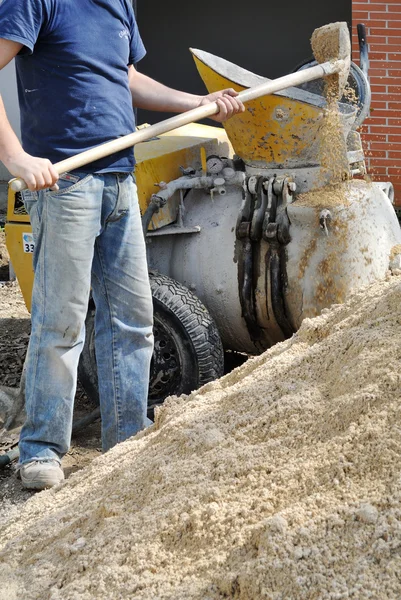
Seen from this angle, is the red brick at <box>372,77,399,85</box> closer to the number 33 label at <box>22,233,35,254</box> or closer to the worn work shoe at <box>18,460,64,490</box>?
the number 33 label at <box>22,233,35,254</box>

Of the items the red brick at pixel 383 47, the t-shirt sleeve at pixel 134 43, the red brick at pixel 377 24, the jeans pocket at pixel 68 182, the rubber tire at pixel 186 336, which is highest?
the red brick at pixel 377 24

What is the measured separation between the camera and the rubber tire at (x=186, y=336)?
400 centimetres

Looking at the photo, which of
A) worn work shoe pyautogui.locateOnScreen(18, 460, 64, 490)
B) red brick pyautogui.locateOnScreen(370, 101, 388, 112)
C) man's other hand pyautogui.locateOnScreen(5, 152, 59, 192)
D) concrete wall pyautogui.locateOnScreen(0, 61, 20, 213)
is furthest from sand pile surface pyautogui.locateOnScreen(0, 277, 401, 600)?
concrete wall pyautogui.locateOnScreen(0, 61, 20, 213)

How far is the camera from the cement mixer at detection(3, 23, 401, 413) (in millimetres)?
3863

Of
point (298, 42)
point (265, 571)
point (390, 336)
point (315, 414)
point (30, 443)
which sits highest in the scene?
point (298, 42)

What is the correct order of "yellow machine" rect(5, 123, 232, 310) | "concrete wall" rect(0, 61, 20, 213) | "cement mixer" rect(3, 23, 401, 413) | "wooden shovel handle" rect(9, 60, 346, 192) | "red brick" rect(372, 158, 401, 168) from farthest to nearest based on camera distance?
1. "concrete wall" rect(0, 61, 20, 213)
2. "red brick" rect(372, 158, 401, 168)
3. "yellow machine" rect(5, 123, 232, 310)
4. "cement mixer" rect(3, 23, 401, 413)
5. "wooden shovel handle" rect(9, 60, 346, 192)

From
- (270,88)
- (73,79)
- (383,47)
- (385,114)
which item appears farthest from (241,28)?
(73,79)

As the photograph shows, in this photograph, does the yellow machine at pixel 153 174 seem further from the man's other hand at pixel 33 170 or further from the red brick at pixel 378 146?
the red brick at pixel 378 146

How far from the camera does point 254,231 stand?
3.98 m

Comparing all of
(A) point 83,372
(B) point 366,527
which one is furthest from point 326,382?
(A) point 83,372

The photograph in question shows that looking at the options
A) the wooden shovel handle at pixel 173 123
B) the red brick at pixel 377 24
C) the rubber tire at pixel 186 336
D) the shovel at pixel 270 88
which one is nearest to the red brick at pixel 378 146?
the red brick at pixel 377 24

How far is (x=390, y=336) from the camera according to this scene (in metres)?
2.36

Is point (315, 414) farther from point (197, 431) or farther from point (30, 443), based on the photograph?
point (30, 443)

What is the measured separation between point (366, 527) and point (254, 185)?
8.09ft
